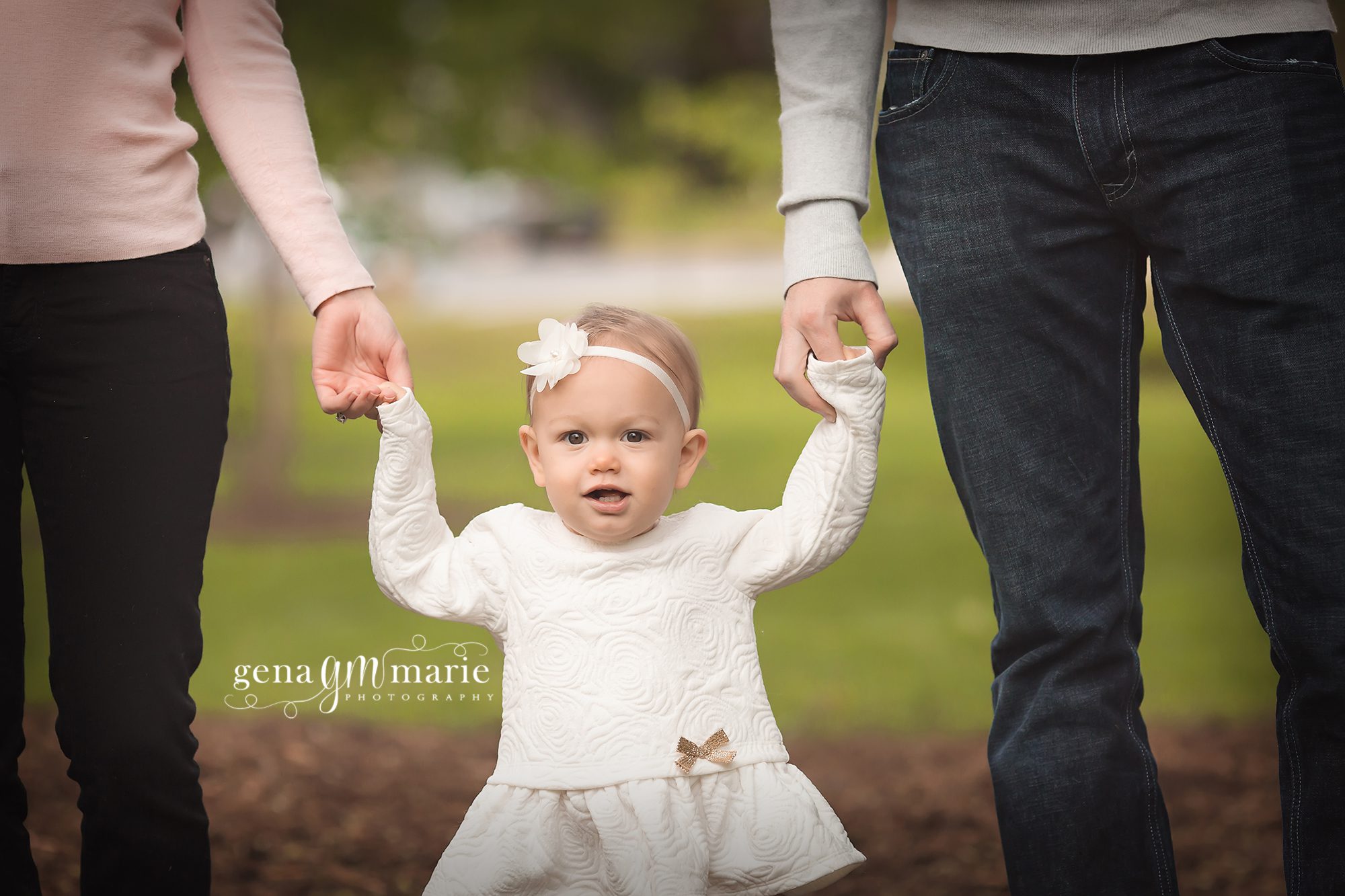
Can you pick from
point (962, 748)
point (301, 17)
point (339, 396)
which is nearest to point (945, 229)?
point (339, 396)

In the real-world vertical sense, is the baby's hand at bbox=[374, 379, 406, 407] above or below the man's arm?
below

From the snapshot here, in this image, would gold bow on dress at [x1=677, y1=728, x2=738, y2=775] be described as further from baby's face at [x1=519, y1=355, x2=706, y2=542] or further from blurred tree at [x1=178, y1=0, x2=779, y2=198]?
blurred tree at [x1=178, y1=0, x2=779, y2=198]

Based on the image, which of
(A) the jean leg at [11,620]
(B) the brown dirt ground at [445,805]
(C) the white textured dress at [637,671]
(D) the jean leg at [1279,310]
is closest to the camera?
(D) the jean leg at [1279,310]

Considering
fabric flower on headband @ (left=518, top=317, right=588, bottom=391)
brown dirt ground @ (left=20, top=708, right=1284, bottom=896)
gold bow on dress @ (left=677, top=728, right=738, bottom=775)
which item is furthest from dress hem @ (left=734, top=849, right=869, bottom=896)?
brown dirt ground @ (left=20, top=708, right=1284, bottom=896)

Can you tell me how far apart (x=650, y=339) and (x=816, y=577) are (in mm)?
3851

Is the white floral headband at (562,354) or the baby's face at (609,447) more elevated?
the white floral headband at (562,354)

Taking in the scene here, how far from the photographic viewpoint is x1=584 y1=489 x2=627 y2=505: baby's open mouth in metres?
1.71

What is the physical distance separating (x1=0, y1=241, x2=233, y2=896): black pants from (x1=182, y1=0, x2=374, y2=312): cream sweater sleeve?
0.19m

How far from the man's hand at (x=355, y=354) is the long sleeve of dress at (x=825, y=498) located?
52 centimetres

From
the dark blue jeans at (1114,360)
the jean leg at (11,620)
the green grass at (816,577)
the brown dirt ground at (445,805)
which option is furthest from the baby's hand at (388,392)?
the green grass at (816,577)

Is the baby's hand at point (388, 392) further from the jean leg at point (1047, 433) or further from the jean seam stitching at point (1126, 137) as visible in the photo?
the jean seam stitching at point (1126, 137)

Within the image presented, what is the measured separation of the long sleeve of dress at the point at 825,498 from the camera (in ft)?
5.57

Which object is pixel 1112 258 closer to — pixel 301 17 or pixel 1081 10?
pixel 1081 10

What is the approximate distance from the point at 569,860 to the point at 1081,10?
1.17 m
